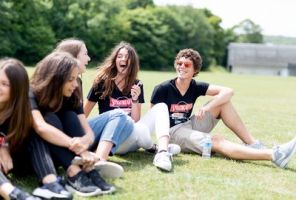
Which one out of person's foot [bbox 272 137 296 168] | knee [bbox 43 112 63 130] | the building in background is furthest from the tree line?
knee [bbox 43 112 63 130]

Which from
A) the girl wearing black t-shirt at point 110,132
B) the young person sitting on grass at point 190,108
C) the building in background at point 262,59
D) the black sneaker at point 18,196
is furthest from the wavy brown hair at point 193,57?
the building in background at point 262,59

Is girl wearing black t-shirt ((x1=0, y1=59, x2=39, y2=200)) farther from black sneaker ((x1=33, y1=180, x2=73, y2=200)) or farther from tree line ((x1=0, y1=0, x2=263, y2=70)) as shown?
tree line ((x1=0, y1=0, x2=263, y2=70))

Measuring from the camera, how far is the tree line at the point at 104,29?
56.4 m

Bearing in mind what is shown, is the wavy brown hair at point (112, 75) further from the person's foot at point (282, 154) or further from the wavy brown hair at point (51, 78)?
the person's foot at point (282, 154)

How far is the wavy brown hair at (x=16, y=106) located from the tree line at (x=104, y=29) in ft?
156

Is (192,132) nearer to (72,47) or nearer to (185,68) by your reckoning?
(185,68)

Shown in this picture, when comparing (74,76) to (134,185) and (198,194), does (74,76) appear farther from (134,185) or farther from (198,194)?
(198,194)

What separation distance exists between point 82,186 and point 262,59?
10084 cm

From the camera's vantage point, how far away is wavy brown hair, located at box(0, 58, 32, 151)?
3.92 meters

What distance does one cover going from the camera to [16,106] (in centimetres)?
399

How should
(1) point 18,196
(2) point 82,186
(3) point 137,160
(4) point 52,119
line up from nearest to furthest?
(1) point 18,196
(2) point 82,186
(4) point 52,119
(3) point 137,160

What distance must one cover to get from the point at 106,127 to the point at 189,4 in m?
91.6

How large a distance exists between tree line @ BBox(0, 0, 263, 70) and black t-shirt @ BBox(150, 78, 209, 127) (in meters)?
45.4

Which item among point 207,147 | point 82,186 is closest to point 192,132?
point 207,147
